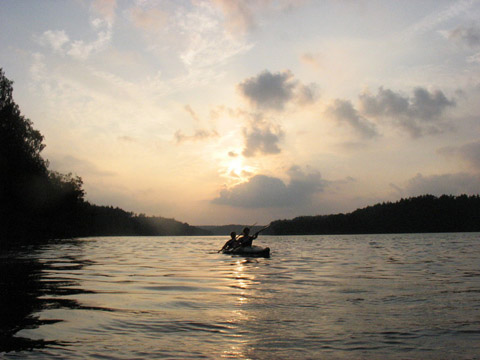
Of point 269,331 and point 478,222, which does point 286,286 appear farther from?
point 478,222

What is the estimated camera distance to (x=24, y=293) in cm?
1280

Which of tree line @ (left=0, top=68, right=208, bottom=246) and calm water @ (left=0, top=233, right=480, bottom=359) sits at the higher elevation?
tree line @ (left=0, top=68, right=208, bottom=246)

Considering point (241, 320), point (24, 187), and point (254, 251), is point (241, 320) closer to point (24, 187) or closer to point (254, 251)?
point (254, 251)

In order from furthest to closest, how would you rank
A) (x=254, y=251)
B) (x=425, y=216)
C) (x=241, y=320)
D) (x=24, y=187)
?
(x=425, y=216) → (x=24, y=187) → (x=254, y=251) → (x=241, y=320)

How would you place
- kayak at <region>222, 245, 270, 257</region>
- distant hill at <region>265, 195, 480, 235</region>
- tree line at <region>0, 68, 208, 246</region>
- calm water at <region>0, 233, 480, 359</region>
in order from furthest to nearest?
distant hill at <region>265, 195, 480, 235</region>, tree line at <region>0, 68, 208, 246</region>, kayak at <region>222, 245, 270, 257</region>, calm water at <region>0, 233, 480, 359</region>

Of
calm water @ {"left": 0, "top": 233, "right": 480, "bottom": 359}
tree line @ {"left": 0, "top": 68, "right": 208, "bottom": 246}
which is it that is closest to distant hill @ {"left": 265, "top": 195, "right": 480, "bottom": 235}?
tree line @ {"left": 0, "top": 68, "right": 208, "bottom": 246}

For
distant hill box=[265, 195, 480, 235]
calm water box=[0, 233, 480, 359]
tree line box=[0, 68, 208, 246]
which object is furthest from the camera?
distant hill box=[265, 195, 480, 235]

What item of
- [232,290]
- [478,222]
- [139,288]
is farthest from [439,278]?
[478,222]

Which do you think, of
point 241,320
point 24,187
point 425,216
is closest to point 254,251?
point 241,320

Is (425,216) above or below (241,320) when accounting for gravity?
above

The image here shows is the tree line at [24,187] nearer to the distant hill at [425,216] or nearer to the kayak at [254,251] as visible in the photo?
the kayak at [254,251]

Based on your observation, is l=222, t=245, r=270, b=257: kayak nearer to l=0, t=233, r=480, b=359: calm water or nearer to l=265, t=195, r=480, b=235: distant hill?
l=0, t=233, r=480, b=359: calm water

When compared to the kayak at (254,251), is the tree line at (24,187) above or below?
above

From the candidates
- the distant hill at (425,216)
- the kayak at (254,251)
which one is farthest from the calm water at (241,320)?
the distant hill at (425,216)
